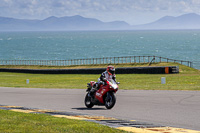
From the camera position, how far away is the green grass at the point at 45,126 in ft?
30.7

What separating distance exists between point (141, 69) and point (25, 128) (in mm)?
37899

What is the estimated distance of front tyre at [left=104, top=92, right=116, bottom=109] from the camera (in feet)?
46.4

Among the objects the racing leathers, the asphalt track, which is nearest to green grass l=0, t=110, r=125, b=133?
the asphalt track

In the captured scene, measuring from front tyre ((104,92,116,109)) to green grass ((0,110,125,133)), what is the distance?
10.4 feet

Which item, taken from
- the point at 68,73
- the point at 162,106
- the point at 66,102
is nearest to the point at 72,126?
the point at 162,106

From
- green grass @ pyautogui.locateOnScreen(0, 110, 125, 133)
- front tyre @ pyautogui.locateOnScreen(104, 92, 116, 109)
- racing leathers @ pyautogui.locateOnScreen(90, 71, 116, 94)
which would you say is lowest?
green grass @ pyautogui.locateOnScreen(0, 110, 125, 133)

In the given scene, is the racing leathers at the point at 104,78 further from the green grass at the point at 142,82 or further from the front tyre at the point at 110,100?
the green grass at the point at 142,82

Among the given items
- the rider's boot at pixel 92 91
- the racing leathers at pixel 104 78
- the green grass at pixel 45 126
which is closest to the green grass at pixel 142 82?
the rider's boot at pixel 92 91

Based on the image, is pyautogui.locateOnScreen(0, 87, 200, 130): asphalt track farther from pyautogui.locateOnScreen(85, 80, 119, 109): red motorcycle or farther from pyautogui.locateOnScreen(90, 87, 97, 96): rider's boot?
pyautogui.locateOnScreen(90, 87, 97, 96): rider's boot

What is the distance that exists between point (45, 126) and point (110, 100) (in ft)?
15.4

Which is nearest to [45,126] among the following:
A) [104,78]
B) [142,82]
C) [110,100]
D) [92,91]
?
[104,78]

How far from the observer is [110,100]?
14.3 meters

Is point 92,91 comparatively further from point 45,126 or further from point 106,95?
point 45,126

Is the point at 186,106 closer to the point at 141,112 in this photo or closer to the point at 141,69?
the point at 141,112
